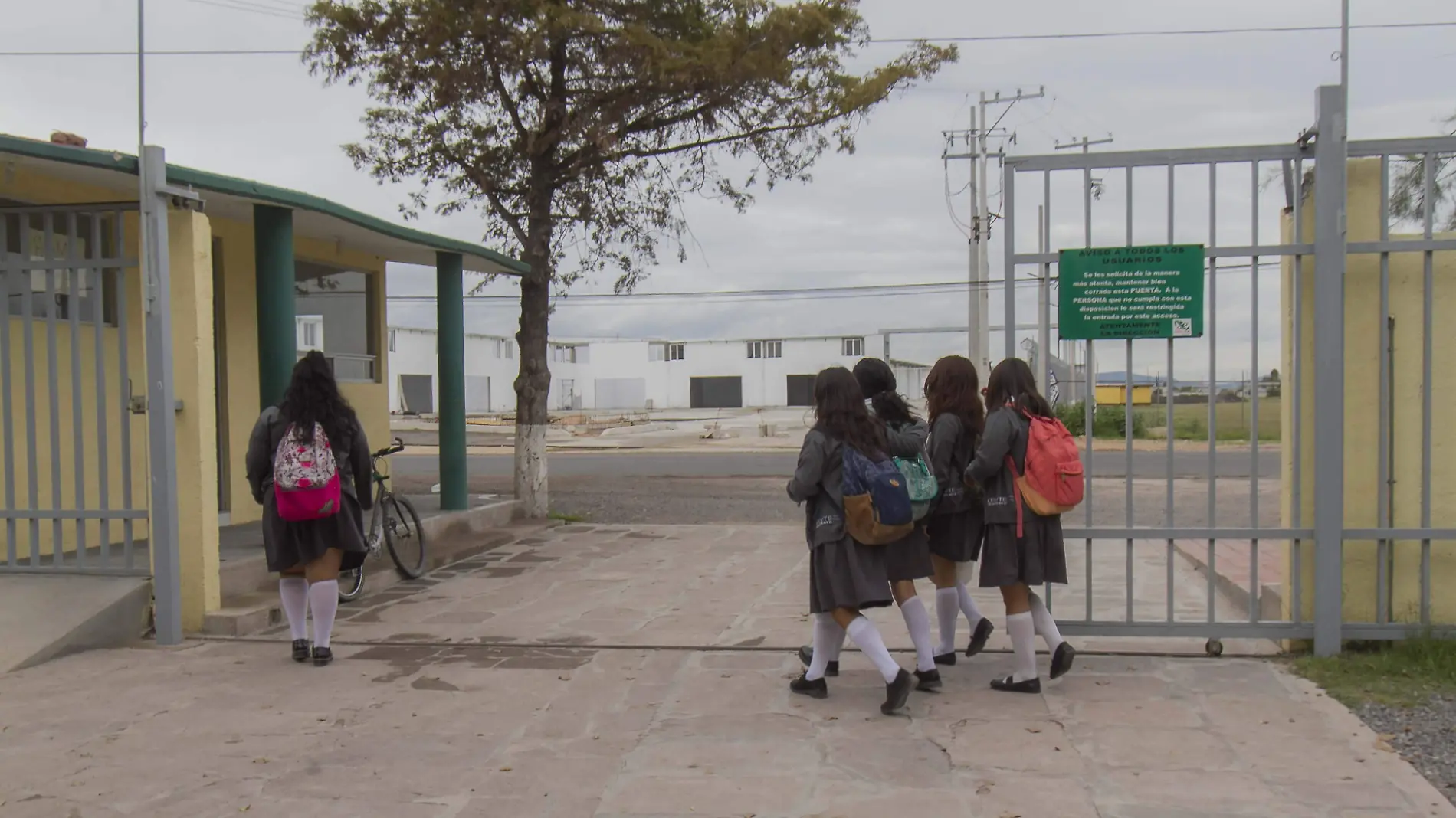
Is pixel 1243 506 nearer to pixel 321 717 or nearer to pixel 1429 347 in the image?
pixel 1429 347

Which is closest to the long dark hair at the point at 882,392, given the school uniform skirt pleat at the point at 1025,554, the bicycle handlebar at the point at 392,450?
the school uniform skirt pleat at the point at 1025,554

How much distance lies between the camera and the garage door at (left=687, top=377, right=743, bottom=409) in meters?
72.3

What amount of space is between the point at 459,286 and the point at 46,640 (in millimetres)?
6315

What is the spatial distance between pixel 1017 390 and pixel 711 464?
724 inches

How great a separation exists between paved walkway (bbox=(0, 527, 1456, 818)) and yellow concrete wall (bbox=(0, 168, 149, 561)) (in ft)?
5.35

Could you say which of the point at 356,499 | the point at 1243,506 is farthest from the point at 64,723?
the point at 1243,506

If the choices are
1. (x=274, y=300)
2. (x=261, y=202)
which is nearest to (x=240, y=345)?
(x=274, y=300)

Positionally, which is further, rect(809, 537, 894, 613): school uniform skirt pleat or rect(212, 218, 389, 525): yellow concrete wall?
rect(212, 218, 389, 525): yellow concrete wall

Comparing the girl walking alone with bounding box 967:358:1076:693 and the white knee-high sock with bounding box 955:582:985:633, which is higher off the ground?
the girl walking alone with bounding box 967:358:1076:693

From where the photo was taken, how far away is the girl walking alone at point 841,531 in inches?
202

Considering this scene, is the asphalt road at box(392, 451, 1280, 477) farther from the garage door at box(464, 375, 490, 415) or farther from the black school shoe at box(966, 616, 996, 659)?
the garage door at box(464, 375, 490, 415)

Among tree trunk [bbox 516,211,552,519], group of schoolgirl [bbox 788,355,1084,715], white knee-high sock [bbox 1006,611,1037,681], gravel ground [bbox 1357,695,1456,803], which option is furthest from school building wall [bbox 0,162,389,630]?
gravel ground [bbox 1357,695,1456,803]

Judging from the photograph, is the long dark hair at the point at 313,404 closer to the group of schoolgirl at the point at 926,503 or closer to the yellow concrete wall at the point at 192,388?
the yellow concrete wall at the point at 192,388

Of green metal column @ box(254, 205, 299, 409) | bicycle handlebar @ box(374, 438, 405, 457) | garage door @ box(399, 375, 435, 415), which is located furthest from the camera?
garage door @ box(399, 375, 435, 415)
